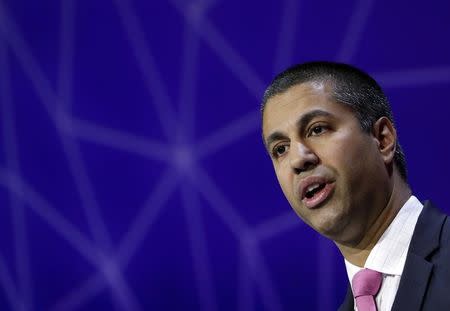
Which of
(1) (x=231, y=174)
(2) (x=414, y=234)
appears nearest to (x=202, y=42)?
(1) (x=231, y=174)

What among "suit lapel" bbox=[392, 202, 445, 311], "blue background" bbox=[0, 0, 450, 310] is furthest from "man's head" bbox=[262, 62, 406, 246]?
"blue background" bbox=[0, 0, 450, 310]

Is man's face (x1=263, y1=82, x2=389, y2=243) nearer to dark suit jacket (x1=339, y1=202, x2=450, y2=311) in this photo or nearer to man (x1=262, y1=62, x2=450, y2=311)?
man (x1=262, y1=62, x2=450, y2=311)

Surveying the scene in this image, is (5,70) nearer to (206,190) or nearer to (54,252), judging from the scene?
(54,252)

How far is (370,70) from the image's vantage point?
8.14 feet

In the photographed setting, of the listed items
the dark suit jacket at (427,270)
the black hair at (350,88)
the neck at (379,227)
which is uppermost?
the black hair at (350,88)

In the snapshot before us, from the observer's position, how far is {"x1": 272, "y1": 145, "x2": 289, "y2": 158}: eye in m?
1.81

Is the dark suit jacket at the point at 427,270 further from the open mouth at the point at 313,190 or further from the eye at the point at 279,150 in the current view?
the eye at the point at 279,150

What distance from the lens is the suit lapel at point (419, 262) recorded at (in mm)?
1569

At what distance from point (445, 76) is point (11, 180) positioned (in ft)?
6.50

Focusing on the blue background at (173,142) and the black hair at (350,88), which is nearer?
the black hair at (350,88)

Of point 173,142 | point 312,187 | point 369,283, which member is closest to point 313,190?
point 312,187

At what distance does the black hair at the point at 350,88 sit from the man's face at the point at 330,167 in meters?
0.02

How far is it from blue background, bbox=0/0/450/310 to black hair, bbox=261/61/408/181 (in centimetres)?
60

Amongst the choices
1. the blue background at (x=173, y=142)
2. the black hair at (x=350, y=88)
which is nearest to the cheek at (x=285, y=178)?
the black hair at (x=350, y=88)
